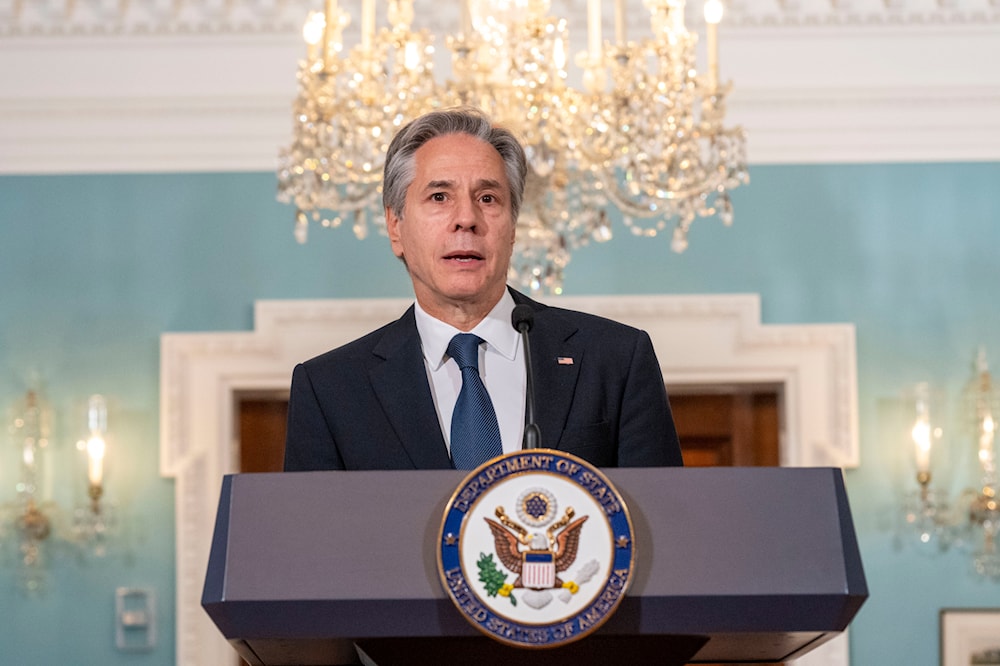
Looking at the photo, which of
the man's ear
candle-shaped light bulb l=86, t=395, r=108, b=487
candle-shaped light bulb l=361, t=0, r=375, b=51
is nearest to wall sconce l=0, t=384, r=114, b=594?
candle-shaped light bulb l=86, t=395, r=108, b=487

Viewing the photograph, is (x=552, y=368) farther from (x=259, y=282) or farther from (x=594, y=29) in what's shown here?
(x=259, y=282)

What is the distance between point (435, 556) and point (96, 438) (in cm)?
358

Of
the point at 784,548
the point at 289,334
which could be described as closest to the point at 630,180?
the point at 289,334

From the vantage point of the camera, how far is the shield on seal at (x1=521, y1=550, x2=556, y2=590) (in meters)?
1.16

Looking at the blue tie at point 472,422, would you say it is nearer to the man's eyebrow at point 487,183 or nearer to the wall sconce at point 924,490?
the man's eyebrow at point 487,183

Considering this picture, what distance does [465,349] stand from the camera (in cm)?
162

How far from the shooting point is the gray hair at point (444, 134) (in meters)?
1.65

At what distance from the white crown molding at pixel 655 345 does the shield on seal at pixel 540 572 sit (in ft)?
11.2

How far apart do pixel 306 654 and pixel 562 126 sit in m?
2.14

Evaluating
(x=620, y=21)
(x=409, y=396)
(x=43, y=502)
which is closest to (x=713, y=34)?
(x=620, y=21)

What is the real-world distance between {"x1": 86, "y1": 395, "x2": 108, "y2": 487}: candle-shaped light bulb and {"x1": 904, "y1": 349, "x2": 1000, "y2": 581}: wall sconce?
8.72 feet

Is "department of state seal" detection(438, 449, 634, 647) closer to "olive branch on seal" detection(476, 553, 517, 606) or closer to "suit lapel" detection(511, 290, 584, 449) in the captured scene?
"olive branch on seal" detection(476, 553, 517, 606)

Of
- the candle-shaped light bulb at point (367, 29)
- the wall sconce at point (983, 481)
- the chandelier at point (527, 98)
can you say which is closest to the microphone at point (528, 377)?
the chandelier at point (527, 98)

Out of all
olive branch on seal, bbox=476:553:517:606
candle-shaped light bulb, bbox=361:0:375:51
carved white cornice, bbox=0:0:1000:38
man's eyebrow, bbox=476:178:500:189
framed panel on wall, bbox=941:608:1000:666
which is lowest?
framed panel on wall, bbox=941:608:1000:666
